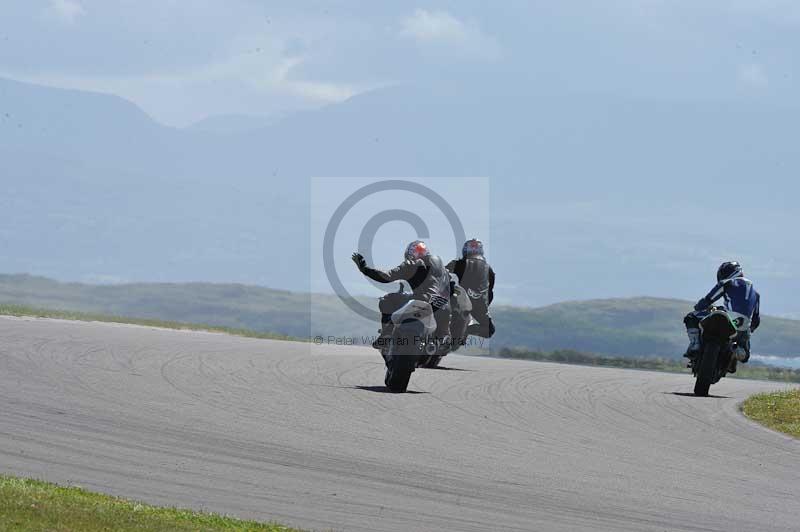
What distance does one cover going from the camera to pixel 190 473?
11922 mm

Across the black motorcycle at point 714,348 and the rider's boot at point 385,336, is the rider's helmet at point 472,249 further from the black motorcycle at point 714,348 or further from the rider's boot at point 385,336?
the rider's boot at point 385,336

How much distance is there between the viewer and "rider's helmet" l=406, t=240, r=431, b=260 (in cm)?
1983

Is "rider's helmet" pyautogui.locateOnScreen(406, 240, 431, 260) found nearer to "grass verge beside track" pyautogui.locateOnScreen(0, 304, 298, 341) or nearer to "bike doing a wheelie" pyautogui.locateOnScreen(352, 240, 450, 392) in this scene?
"bike doing a wheelie" pyautogui.locateOnScreen(352, 240, 450, 392)

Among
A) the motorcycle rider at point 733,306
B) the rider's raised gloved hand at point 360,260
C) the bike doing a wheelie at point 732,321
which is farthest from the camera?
the motorcycle rider at point 733,306

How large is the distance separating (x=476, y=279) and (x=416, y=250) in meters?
5.91

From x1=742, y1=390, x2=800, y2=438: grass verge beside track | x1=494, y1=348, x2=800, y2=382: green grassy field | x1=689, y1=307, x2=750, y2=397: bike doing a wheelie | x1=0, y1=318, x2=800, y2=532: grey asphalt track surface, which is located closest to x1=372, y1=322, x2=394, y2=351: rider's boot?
x1=0, y1=318, x2=800, y2=532: grey asphalt track surface

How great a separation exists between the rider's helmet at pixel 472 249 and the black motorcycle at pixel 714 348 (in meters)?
5.64

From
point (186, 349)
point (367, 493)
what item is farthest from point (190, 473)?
point (186, 349)

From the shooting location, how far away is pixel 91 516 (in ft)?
32.1

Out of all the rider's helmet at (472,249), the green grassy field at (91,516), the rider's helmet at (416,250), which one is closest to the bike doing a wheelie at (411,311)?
the rider's helmet at (416,250)

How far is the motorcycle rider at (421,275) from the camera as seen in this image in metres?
19.7

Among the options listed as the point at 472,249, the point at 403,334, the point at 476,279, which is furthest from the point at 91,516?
the point at 472,249

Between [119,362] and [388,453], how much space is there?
917cm

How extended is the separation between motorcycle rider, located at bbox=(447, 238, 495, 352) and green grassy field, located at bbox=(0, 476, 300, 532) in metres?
15.5
